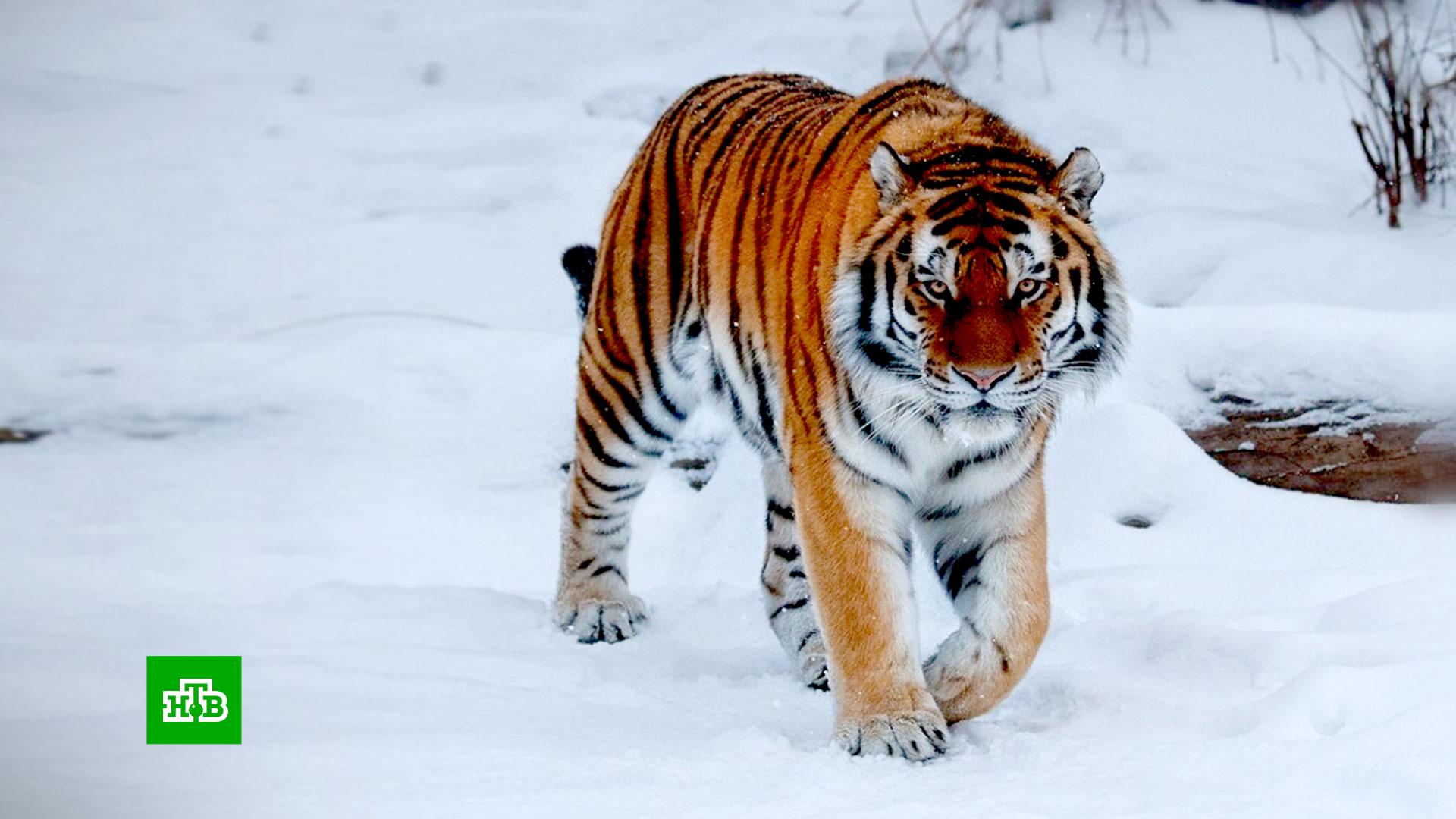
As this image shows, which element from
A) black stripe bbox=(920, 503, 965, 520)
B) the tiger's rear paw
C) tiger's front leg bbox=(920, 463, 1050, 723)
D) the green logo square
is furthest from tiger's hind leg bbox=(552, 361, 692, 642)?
tiger's front leg bbox=(920, 463, 1050, 723)

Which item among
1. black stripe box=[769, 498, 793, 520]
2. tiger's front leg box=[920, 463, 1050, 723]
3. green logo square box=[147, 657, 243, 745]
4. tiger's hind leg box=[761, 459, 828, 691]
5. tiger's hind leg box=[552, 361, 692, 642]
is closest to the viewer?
green logo square box=[147, 657, 243, 745]

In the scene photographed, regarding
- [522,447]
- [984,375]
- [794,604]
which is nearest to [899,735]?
[984,375]

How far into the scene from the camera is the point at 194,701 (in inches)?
112

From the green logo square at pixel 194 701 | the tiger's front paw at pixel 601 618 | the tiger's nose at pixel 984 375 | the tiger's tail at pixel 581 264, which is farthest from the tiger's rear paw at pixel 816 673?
the tiger's tail at pixel 581 264

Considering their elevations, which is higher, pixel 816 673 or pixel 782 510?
pixel 782 510

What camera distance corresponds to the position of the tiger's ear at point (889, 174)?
276 centimetres

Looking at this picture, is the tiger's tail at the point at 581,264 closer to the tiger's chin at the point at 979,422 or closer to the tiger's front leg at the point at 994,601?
the tiger's front leg at the point at 994,601

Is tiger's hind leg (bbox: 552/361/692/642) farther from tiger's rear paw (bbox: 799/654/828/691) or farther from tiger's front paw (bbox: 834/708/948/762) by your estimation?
tiger's front paw (bbox: 834/708/948/762)

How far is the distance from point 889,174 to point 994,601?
0.71m

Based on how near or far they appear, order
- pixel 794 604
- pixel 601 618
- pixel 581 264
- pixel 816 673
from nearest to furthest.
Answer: pixel 816 673, pixel 794 604, pixel 601 618, pixel 581 264

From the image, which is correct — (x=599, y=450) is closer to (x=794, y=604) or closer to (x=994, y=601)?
(x=794, y=604)

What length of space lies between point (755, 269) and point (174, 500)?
2680 mm

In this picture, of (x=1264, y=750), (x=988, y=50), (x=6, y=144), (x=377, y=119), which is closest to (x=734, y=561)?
(x=1264, y=750)

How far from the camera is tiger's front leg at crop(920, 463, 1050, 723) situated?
2.86 m
